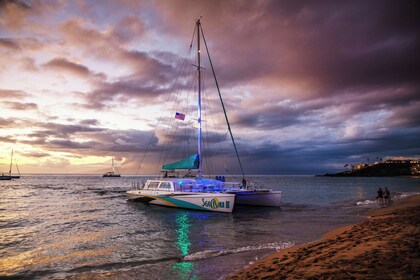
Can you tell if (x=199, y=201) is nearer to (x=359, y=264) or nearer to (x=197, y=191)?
(x=197, y=191)

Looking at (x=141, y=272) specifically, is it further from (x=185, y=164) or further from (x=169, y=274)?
(x=185, y=164)

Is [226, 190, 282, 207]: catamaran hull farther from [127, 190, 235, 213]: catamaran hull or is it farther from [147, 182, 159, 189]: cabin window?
[147, 182, 159, 189]: cabin window

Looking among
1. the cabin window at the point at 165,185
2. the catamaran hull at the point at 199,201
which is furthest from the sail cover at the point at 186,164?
the catamaran hull at the point at 199,201

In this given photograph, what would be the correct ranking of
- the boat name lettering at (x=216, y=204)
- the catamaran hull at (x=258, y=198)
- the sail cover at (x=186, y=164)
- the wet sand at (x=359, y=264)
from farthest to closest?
the catamaran hull at (x=258, y=198) < the sail cover at (x=186, y=164) < the boat name lettering at (x=216, y=204) < the wet sand at (x=359, y=264)

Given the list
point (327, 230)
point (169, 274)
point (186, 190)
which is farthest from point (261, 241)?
point (186, 190)

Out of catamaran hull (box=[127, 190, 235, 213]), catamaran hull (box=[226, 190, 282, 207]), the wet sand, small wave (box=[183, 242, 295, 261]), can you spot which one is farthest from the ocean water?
catamaran hull (box=[226, 190, 282, 207])

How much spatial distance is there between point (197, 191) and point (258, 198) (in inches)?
280

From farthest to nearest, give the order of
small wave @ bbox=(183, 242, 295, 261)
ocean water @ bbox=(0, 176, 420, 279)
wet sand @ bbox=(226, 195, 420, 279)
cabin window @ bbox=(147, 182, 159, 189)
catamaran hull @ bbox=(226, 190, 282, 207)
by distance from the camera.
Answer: cabin window @ bbox=(147, 182, 159, 189)
catamaran hull @ bbox=(226, 190, 282, 207)
small wave @ bbox=(183, 242, 295, 261)
ocean water @ bbox=(0, 176, 420, 279)
wet sand @ bbox=(226, 195, 420, 279)

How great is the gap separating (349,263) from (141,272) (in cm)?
712

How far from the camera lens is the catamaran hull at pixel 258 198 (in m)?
28.9

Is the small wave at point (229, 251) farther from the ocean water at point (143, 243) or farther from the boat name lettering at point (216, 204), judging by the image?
the boat name lettering at point (216, 204)

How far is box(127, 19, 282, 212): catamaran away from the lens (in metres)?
24.8

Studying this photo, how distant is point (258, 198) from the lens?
29.5 meters

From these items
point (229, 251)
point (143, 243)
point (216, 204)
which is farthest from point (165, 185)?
point (229, 251)
